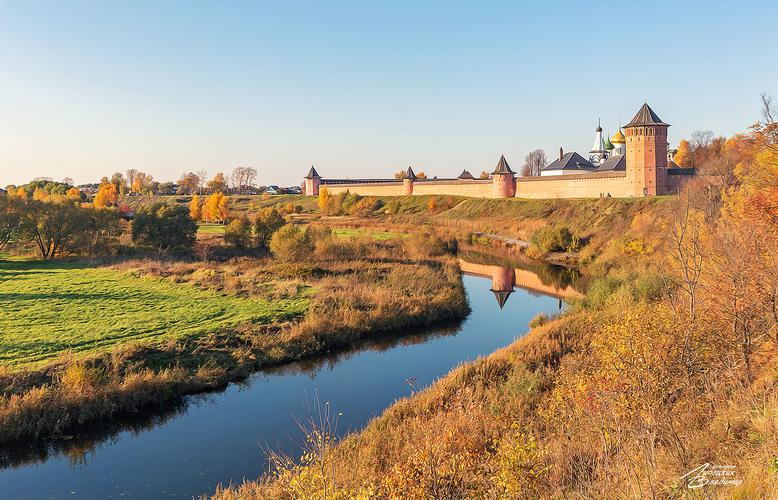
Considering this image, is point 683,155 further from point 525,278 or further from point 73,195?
point 73,195

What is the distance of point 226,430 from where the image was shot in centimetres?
1044

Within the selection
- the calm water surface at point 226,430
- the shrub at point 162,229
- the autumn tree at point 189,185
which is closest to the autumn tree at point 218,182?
the autumn tree at point 189,185

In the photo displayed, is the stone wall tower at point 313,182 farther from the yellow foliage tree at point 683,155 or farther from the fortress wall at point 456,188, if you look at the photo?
the yellow foliage tree at point 683,155

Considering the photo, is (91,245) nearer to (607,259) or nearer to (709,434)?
(607,259)

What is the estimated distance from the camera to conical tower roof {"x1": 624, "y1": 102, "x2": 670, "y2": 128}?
41.1m

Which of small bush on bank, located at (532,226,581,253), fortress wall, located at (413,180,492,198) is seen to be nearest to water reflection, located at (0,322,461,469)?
small bush on bank, located at (532,226,581,253)

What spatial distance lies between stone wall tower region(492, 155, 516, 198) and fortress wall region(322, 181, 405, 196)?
55.4 ft

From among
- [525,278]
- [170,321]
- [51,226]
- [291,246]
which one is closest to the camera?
[170,321]

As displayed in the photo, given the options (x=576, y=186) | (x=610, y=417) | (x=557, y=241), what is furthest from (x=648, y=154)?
(x=610, y=417)

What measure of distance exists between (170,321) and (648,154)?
38325 millimetres

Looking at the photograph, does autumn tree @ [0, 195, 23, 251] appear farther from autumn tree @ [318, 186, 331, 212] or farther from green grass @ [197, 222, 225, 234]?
autumn tree @ [318, 186, 331, 212]

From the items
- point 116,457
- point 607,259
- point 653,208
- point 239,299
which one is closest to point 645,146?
point 653,208

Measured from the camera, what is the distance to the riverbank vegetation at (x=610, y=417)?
4699 millimetres

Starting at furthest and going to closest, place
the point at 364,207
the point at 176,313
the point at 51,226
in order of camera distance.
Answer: the point at 364,207
the point at 51,226
the point at 176,313
